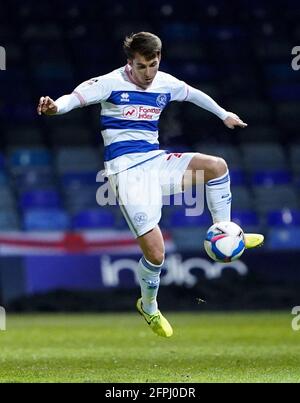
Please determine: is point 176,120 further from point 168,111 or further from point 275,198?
point 275,198

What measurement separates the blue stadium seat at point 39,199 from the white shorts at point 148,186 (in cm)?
1016

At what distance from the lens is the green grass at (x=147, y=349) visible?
9.64 metres

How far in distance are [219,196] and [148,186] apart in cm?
61

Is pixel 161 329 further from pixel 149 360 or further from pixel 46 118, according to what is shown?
pixel 46 118

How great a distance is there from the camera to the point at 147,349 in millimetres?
12617

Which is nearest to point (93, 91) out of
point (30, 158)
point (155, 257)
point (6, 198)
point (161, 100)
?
point (161, 100)

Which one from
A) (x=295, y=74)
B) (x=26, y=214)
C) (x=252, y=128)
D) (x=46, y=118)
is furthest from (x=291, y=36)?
(x=26, y=214)

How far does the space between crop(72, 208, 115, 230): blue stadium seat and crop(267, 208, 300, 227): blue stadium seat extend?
2651 millimetres

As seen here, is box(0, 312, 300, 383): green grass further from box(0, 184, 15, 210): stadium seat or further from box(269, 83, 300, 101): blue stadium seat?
box(269, 83, 300, 101): blue stadium seat

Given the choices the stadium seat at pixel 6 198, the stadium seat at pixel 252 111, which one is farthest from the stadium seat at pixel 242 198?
the stadium seat at pixel 6 198

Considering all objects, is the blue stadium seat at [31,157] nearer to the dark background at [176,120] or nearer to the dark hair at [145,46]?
the dark background at [176,120]

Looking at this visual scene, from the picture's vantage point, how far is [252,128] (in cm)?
2267

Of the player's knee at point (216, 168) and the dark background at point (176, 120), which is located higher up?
the dark background at point (176, 120)

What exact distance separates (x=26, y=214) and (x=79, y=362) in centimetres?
961
